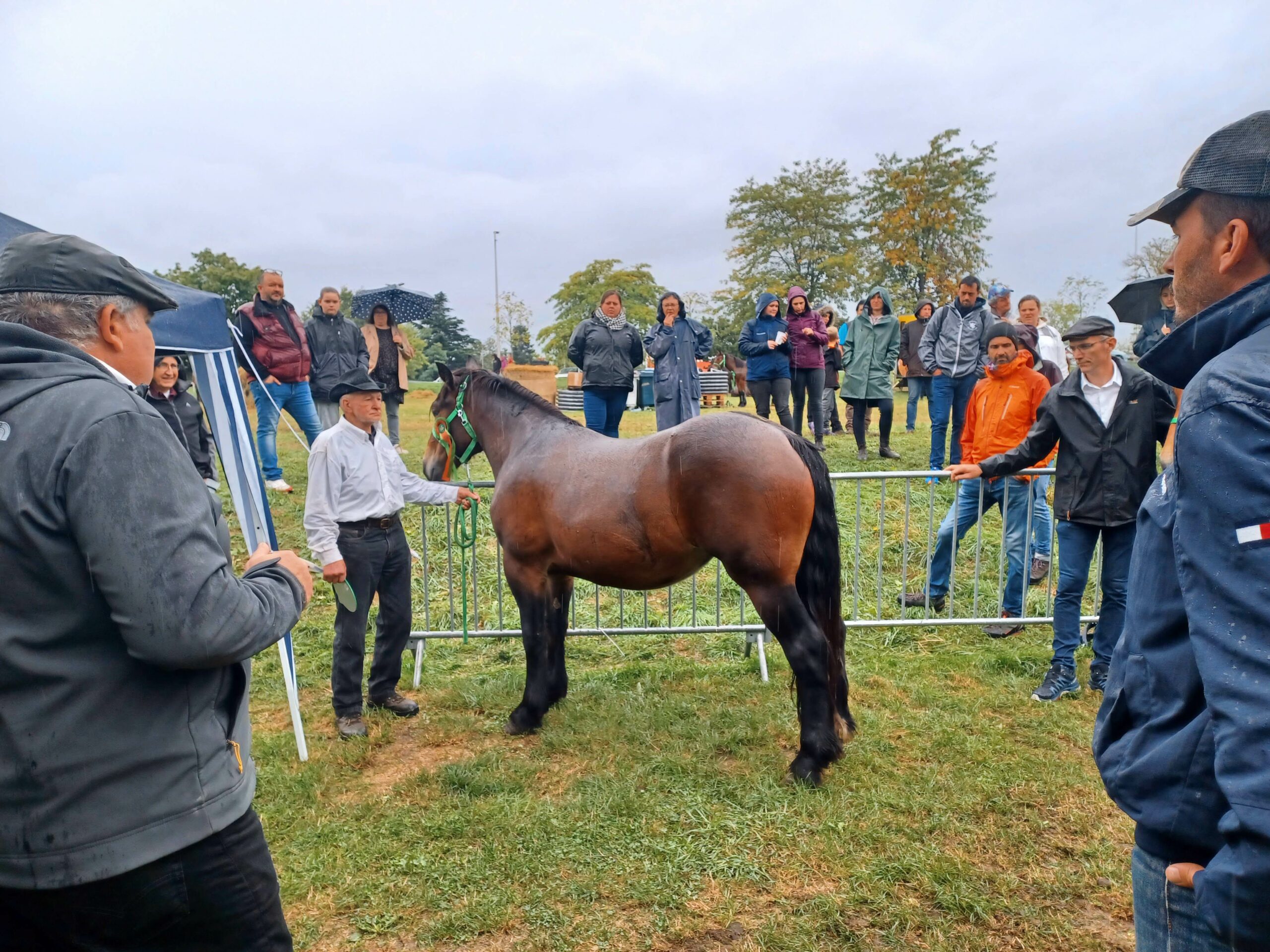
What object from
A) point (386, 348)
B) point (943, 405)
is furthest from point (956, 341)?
point (386, 348)

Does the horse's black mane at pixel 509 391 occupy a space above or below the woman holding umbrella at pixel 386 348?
below

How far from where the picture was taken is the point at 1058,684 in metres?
4.84

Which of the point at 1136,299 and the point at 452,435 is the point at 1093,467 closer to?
the point at 1136,299

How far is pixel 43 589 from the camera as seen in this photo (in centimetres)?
138

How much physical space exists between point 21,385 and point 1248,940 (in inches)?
81.6

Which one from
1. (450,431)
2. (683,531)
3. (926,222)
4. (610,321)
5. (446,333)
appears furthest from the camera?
(446,333)

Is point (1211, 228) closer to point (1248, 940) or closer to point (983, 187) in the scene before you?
point (1248, 940)

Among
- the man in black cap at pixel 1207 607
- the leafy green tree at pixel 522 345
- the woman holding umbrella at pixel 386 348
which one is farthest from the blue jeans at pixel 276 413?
the leafy green tree at pixel 522 345

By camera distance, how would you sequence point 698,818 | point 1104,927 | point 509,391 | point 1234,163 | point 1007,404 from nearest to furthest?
point 1234,163, point 1104,927, point 698,818, point 509,391, point 1007,404

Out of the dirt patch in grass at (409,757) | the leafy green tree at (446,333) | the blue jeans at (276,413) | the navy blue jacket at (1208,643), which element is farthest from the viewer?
the leafy green tree at (446,333)

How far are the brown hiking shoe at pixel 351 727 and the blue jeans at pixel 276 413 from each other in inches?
201

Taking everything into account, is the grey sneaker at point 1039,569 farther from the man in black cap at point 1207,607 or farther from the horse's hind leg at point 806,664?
the man in black cap at point 1207,607

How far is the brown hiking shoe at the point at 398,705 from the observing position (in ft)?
16.0

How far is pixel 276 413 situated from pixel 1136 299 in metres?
8.42
